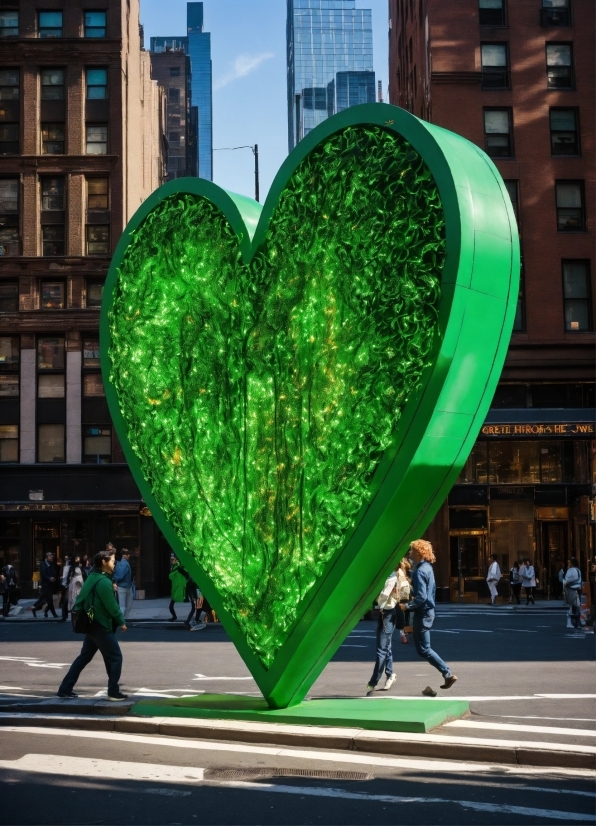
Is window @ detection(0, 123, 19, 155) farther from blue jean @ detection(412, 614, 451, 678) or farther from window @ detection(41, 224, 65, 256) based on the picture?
blue jean @ detection(412, 614, 451, 678)

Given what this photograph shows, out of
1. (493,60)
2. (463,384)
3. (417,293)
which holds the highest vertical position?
(493,60)

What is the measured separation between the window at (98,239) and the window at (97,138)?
3350 mm

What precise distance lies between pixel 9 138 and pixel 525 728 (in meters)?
41.4

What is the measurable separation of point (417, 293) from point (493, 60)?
33333 mm

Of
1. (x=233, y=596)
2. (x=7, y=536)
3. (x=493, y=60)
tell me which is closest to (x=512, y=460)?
(x=493, y=60)

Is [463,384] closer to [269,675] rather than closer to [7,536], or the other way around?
[269,675]

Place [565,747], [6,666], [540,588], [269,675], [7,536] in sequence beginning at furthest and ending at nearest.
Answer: [7,536], [540,588], [6,666], [269,675], [565,747]

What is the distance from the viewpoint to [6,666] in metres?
18.1

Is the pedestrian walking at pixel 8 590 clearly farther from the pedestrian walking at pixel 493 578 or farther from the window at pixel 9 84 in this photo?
the window at pixel 9 84

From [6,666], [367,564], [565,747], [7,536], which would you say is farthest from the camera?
[7,536]

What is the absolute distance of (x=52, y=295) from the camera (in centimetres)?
4612

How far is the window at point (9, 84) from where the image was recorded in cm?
4731

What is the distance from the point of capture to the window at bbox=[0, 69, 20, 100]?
47.3 metres

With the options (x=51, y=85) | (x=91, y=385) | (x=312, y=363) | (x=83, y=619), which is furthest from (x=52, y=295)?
(x=312, y=363)
